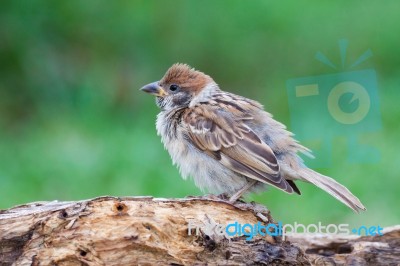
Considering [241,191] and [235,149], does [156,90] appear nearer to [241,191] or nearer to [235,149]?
[235,149]

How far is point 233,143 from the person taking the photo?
5.73m

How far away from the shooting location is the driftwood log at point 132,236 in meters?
4.53

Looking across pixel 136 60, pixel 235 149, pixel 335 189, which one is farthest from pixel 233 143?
pixel 136 60

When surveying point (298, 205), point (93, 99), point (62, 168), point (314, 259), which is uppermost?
point (93, 99)

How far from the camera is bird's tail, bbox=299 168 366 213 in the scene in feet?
17.4

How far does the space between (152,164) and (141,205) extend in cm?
367

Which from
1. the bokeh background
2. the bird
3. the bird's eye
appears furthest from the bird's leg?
the bokeh background

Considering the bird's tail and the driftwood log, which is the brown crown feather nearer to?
the bird's tail

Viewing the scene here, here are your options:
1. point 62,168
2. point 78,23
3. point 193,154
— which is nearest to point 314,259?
point 193,154

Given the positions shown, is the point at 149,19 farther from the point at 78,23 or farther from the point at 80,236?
the point at 80,236

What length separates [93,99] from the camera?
9.61m
